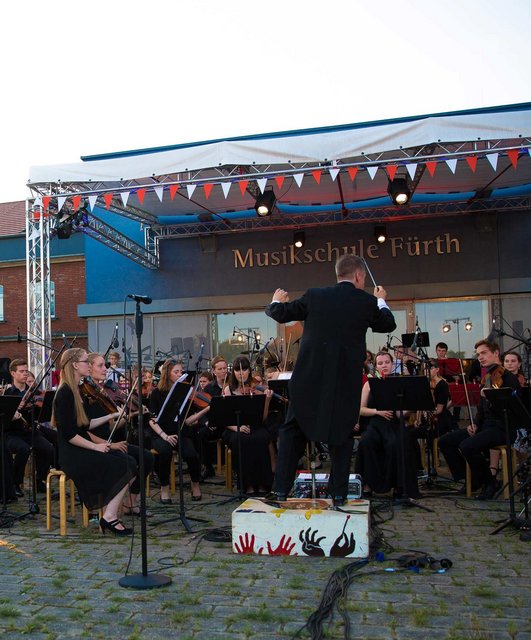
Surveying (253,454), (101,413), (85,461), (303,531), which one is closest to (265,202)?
(253,454)

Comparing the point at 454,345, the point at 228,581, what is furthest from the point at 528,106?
the point at 228,581

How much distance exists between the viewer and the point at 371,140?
33.8 ft

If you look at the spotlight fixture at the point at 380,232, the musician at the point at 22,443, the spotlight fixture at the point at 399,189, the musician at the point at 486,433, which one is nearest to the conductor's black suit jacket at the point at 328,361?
the musician at the point at 486,433

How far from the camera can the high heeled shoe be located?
6191 millimetres

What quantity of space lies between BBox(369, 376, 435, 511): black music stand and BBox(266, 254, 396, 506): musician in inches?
76.0

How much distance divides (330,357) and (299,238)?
1108cm

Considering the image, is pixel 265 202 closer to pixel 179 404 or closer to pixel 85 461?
pixel 179 404

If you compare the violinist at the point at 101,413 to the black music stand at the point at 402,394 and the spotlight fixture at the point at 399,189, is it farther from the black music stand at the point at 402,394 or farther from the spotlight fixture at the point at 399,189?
the spotlight fixture at the point at 399,189

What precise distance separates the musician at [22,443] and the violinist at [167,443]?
4.94 feet

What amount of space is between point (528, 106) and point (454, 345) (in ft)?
20.4

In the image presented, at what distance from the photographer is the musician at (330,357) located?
16.9 ft

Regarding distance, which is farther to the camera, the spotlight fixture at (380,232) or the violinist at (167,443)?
the spotlight fixture at (380,232)

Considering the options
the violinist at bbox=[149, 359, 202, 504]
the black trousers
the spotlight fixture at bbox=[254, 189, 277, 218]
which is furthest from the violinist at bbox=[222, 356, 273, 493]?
the spotlight fixture at bbox=[254, 189, 277, 218]

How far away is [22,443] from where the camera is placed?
8.42m
